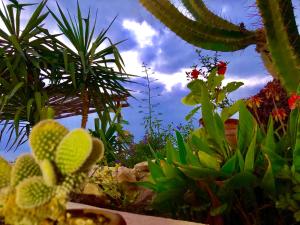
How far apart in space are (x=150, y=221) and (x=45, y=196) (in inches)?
15.6

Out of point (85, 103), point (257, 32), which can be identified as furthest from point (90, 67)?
point (257, 32)

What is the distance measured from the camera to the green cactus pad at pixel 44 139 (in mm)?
799

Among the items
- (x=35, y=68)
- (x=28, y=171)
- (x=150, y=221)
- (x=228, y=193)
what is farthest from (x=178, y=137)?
(x=35, y=68)

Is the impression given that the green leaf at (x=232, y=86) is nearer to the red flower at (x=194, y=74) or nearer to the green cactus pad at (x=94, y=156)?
the red flower at (x=194, y=74)

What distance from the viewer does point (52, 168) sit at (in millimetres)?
778

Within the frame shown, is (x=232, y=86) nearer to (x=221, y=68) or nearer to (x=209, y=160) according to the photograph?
(x=221, y=68)

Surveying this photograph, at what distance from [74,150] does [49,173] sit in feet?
0.18

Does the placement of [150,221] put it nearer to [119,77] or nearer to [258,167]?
[258,167]

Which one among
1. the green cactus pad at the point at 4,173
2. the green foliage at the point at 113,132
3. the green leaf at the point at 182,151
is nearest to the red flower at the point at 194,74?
the green leaf at the point at 182,151

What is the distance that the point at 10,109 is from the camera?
747 centimetres

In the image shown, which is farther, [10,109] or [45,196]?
[10,109]

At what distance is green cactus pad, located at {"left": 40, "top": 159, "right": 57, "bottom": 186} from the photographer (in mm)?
770

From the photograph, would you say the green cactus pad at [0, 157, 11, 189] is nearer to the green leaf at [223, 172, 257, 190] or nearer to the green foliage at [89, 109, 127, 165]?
the green leaf at [223, 172, 257, 190]

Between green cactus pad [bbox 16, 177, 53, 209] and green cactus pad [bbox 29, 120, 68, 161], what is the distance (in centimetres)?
4
